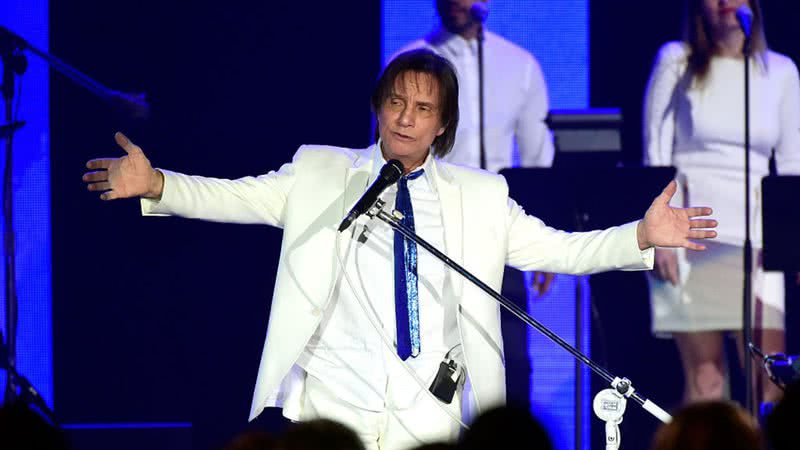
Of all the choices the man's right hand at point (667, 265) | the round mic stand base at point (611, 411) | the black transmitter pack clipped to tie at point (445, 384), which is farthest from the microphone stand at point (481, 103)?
the round mic stand base at point (611, 411)

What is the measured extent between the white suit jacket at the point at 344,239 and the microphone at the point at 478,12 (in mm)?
1977

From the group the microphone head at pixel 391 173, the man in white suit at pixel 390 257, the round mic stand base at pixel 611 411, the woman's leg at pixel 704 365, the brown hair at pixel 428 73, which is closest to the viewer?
the round mic stand base at pixel 611 411

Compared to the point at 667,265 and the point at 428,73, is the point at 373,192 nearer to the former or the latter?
the point at 428,73

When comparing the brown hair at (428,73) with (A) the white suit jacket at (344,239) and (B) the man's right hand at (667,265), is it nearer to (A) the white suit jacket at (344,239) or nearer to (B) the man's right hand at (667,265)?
(A) the white suit jacket at (344,239)

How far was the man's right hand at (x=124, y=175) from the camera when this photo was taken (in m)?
3.21

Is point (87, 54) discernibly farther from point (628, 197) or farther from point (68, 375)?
point (628, 197)

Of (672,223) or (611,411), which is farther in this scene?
(672,223)

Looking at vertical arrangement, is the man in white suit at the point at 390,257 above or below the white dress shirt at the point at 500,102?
below

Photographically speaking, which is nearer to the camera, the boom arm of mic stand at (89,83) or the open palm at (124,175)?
the open palm at (124,175)

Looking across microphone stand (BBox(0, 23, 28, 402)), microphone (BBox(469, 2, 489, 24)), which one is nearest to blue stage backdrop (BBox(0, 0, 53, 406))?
microphone stand (BBox(0, 23, 28, 402))

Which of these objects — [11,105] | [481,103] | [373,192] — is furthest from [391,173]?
[11,105]

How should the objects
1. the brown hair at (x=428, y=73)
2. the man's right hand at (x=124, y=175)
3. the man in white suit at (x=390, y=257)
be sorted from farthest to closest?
the brown hair at (x=428, y=73), the man in white suit at (x=390, y=257), the man's right hand at (x=124, y=175)

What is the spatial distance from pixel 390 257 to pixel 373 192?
432 mm

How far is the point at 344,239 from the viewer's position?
3.43 metres
